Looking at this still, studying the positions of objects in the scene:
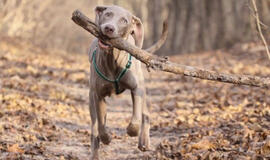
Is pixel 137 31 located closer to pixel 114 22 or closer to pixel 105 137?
pixel 114 22

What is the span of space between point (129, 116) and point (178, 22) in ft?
52.5

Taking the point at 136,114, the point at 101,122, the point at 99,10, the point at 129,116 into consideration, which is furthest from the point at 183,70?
the point at 129,116

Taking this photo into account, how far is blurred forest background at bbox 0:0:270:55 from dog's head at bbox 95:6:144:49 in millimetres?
11326

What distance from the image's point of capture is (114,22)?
4.36 m

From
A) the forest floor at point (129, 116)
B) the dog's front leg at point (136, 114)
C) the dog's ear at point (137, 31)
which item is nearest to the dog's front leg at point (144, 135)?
the forest floor at point (129, 116)

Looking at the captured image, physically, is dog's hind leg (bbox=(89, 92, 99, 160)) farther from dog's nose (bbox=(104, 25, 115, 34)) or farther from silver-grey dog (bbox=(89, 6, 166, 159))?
dog's nose (bbox=(104, 25, 115, 34))

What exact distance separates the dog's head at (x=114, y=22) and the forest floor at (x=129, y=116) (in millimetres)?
1395

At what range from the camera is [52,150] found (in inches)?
201

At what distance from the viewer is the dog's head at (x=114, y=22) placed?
4145 mm

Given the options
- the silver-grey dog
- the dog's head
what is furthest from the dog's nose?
the silver-grey dog

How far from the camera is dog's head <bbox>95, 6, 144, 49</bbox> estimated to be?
4.14 m

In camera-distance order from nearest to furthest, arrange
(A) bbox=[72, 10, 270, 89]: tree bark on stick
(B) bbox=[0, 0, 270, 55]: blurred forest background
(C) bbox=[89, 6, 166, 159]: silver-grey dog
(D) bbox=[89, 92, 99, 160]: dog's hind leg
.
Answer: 1. (A) bbox=[72, 10, 270, 89]: tree bark on stick
2. (C) bbox=[89, 6, 166, 159]: silver-grey dog
3. (D) bbox=[89, 92, 99, 160]: dog's hind leg
4. (B) bbox=[0, 0, 270, 55]: blurred forest background

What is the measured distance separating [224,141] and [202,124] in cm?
147

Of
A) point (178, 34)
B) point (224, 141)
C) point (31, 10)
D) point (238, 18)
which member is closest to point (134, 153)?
point (224, 141)
